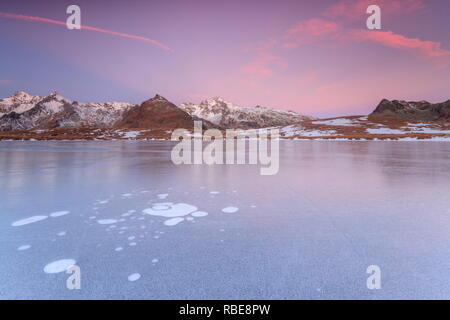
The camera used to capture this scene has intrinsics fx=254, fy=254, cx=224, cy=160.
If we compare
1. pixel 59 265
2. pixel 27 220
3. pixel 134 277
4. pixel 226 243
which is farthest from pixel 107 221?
pixel 226 243

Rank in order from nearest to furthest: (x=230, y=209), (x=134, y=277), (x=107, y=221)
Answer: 1. (x=134, y=277)
2. (x=107, y=221)
3. (x=230, y=209)

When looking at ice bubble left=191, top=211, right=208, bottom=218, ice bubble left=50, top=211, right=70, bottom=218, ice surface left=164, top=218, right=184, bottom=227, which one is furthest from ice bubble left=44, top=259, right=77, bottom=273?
ice bubble left=191, top=211, right=208, bottom=218

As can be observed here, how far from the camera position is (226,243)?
4.64 m

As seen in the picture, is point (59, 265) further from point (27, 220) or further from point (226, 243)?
point (27, 220)

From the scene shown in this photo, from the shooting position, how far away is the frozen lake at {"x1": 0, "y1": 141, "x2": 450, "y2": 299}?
130 inches

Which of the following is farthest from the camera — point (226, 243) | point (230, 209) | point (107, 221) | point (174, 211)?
point (230, 209)

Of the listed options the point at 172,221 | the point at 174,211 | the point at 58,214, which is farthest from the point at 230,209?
the point at 58,214

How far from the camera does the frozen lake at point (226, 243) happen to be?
3295 millimetres

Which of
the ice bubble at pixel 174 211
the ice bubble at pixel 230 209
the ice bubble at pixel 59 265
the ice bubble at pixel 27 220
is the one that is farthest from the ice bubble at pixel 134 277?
the ice bubble at pixel 27 220

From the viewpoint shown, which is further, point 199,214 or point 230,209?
point 230,209

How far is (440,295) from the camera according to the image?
313cm

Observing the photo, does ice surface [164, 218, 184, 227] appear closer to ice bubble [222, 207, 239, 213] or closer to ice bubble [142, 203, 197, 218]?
ice bubble [142, 203, 197, 218]

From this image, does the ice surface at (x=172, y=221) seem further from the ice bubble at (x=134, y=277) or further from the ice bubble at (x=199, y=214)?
the ice bubble at (x=134, y=277)

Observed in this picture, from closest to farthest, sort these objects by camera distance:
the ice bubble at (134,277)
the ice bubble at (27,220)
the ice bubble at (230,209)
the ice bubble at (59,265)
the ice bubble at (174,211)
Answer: the ice bubble at (134,277) < the ice bubble at (59,265) < the ice bubble at (27,220) < the ice bubble at (174,211) < the ice bubble at (230,209)
